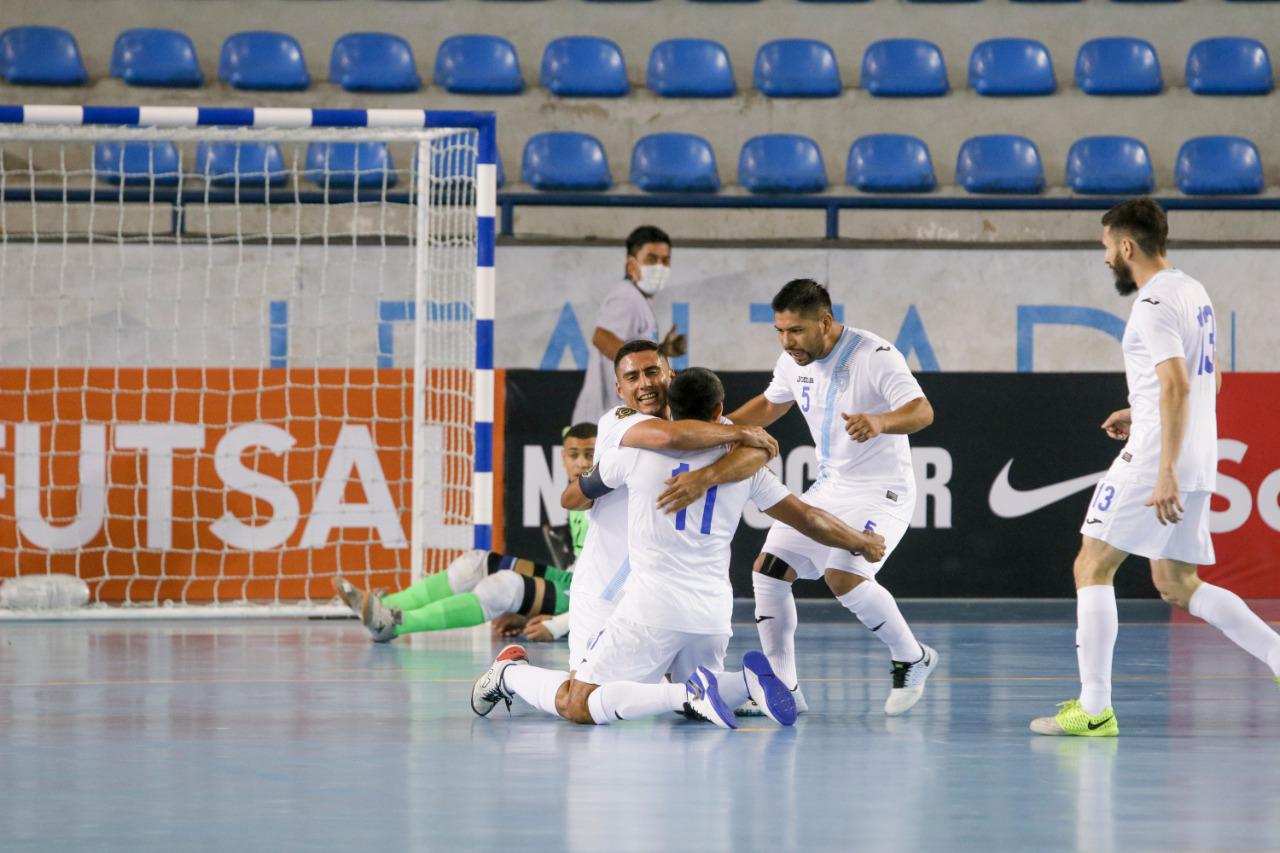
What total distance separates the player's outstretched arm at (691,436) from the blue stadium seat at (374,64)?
398 inches

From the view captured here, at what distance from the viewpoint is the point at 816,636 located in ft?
32.6

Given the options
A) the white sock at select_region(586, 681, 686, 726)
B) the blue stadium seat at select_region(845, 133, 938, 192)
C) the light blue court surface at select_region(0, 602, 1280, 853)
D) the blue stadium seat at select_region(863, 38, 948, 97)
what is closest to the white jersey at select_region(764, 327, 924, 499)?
the light blue court surface at select_region(0, 602, 1280, 853)

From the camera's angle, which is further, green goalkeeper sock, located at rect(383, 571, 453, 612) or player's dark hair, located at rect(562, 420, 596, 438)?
player's dark hair, located at rect(562, 420, 596, 438)

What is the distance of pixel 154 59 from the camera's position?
1542 cm

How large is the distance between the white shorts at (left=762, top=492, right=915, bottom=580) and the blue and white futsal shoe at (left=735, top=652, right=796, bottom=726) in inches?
31.2

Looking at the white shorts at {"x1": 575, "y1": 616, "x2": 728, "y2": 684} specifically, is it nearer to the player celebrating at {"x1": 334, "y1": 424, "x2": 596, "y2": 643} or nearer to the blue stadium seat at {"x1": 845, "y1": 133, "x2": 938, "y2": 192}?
the player celebrating at {"x1": 334, "y1": 424, "x2": 596, "y2": 643}

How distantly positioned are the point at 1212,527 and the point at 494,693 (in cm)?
733

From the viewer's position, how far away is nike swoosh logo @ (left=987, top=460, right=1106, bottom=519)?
12.2 metres

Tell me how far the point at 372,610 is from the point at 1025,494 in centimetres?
523

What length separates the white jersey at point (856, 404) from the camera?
22.8 feet

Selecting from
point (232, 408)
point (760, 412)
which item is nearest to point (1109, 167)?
point (232, 408)

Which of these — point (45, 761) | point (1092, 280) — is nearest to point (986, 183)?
point (1092, 280)

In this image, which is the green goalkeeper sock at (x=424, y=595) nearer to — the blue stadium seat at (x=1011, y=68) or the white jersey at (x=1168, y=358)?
Result: the white jersey at (x=1168, y=358)

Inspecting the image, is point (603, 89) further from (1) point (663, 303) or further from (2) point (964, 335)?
(2) point (964, 335)
